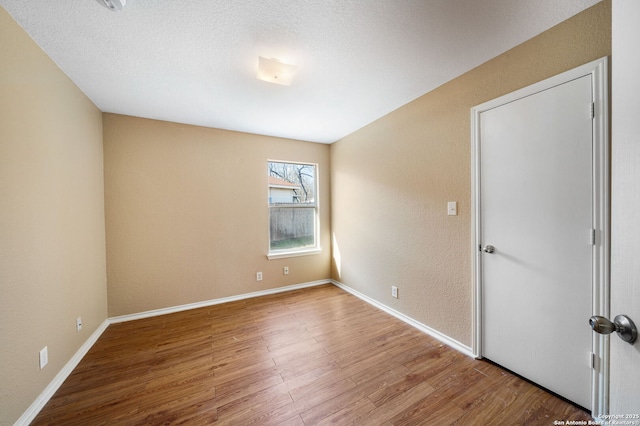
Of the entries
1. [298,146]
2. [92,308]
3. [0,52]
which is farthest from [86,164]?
[298,146]

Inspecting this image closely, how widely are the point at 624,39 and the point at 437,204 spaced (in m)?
1.67

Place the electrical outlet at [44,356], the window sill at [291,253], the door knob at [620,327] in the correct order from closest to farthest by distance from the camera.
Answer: the door knob at [620,327] → the electrical outlet at [44,356] → the window sill at [291,253]

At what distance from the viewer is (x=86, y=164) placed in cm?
222

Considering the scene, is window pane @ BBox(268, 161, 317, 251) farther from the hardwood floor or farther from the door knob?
the door knob

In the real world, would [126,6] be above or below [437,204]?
above

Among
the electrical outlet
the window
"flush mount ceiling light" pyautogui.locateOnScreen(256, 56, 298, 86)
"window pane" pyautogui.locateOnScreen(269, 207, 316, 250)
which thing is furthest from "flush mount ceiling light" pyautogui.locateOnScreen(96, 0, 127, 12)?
"window pane" pyautogui.locateOnScreen(269, 207, 316, 250)

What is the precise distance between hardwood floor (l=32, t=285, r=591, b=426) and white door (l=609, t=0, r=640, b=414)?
111 cm

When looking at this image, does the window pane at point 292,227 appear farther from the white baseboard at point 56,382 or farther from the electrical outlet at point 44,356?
the electrical outlet at point 44,356

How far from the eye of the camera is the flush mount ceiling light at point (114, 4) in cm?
121

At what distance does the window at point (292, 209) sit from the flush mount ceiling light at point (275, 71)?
169 centimetres

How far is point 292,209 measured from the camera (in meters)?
3.76

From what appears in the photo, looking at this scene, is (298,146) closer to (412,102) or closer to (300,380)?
(412,102)

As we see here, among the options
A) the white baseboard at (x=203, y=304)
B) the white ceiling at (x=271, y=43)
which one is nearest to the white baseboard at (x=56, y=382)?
the white baseboard at (x=203, y=304)

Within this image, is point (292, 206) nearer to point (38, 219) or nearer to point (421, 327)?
point (421, 327)
